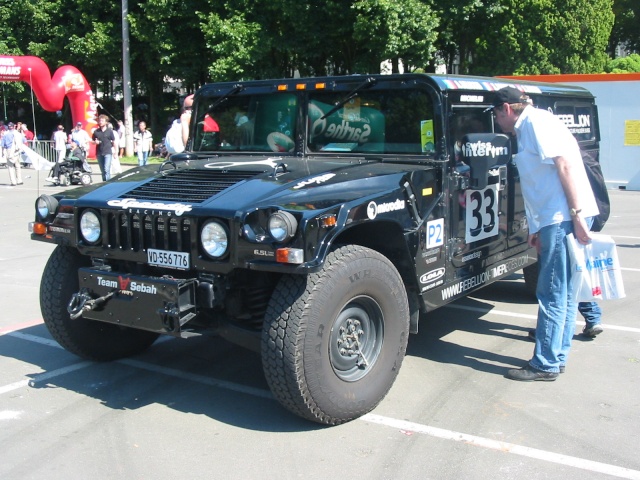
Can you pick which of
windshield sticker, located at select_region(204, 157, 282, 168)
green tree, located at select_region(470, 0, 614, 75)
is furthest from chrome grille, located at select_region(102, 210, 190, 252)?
green tree, located at select_region(470, 0, 614, 75)

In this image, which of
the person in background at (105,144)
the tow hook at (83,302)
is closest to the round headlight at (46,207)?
the tow hook at (83,302)

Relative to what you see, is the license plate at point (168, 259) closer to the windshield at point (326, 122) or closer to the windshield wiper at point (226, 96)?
the windshield at point (326, 122)

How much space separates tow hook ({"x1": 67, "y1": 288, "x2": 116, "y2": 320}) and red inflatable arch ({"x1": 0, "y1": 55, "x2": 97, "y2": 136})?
65.1 feet

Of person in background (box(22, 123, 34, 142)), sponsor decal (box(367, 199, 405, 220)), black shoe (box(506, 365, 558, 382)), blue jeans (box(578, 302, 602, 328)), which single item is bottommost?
black shoe (box(506, 365, 558, 382))

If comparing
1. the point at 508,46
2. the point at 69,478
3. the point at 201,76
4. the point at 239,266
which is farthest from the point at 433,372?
the point at 201,76

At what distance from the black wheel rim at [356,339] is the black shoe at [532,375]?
1168mm

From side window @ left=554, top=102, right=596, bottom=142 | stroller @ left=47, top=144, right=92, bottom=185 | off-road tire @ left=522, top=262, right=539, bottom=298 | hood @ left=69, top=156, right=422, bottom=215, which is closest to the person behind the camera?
hood @ left=69, top=156, right=422, bottom=215

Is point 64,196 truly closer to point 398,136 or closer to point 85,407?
point 85,407

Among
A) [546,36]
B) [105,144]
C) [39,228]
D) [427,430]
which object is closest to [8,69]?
[105,144]

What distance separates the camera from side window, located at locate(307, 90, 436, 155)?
197 inches

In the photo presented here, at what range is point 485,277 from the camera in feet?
18.3

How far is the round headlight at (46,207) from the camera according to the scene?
4.77 m

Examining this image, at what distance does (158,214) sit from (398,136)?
6.06ft

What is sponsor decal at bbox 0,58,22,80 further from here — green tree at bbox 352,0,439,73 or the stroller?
green tree at bbox 352,0,439,73
